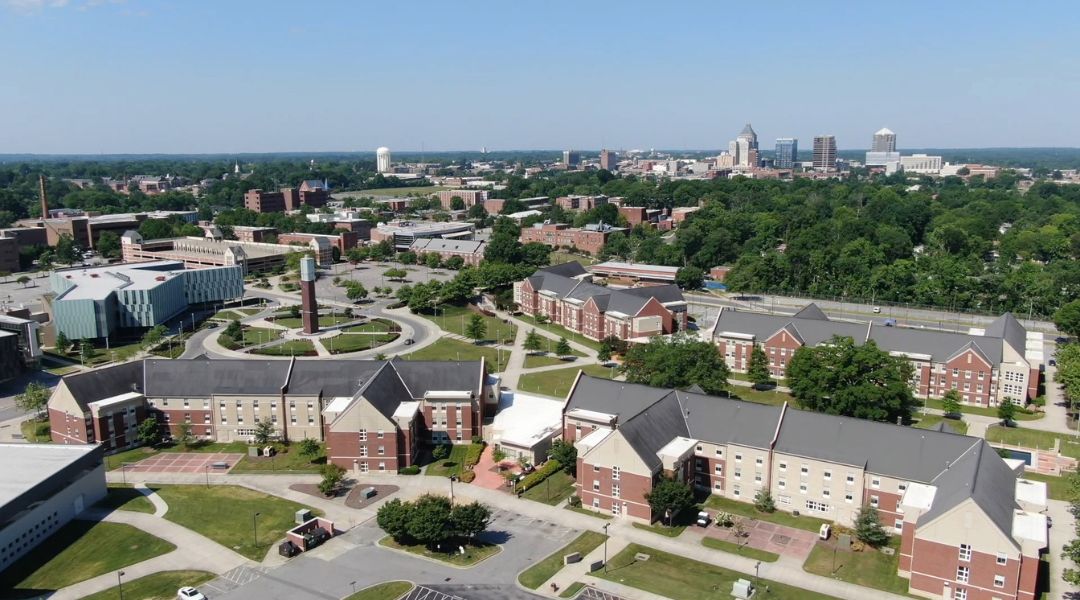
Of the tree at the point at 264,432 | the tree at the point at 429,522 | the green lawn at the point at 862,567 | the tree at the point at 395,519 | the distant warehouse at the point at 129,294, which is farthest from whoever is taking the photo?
the distant warehouse at the point at 129,294

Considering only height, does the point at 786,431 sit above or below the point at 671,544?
above

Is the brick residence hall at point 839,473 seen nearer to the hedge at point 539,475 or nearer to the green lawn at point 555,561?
the hedge at point 539,475

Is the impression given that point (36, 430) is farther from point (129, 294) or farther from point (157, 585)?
point (129, 294)

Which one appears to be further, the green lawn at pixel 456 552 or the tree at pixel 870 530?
the tree at pixel 870 530

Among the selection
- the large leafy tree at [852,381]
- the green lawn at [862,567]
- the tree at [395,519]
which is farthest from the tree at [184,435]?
the large leafy tree at [852,381]

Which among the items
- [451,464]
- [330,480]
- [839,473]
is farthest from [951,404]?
[330,480]

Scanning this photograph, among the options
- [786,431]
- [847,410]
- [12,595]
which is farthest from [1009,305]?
[12,595]

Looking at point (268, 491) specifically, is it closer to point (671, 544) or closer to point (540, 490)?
point (540, 490)
